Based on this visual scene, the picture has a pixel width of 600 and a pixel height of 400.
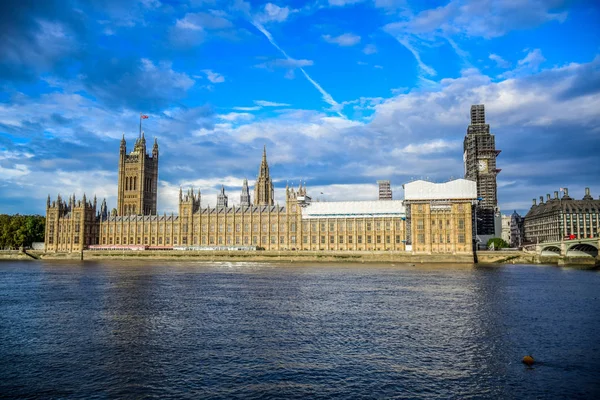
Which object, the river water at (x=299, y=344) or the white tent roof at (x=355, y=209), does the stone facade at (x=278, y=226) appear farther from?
the river water at (x=299, y=344)

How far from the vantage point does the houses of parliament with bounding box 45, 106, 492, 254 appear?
132250mm

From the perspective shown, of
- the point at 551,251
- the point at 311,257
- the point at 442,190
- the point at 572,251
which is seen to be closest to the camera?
the point at 572,251

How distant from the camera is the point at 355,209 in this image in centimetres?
14775

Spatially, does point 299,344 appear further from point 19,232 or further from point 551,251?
point 19,232

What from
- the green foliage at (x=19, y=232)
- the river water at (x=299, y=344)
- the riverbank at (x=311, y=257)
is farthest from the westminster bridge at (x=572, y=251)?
the green foliage at (x=19, y=232)

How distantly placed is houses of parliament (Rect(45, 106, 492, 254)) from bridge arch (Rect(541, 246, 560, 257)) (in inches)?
733

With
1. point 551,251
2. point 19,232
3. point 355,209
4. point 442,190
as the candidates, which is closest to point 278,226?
point 355,209

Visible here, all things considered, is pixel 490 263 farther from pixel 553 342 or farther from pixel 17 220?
pixel 17 220

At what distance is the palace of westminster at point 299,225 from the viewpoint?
13238 cm

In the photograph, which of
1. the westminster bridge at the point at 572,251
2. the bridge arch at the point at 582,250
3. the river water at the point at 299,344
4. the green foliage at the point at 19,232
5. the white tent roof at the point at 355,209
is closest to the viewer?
the river water at the point at 299,344

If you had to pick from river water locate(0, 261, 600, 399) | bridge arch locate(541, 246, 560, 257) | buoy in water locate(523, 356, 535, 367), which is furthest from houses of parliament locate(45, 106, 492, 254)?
buoy in water locate(523, 356, 535, 367)

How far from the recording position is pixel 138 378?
25734mm

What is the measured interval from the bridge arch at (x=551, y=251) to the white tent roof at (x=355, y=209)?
123 ft

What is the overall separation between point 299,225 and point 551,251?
6975cm
